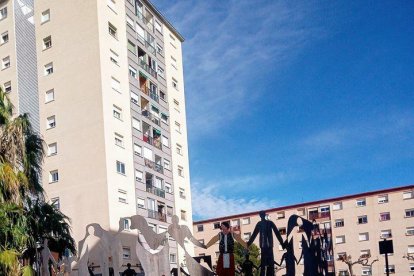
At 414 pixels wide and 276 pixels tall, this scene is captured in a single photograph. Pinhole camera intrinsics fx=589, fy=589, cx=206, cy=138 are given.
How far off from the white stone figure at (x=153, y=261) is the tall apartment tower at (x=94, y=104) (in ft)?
75.1

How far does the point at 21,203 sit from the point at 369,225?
1903 inches

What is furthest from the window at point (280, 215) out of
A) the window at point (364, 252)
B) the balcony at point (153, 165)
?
the balcony at point (153, 165)

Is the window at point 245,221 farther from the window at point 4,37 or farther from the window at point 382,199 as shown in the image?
the window at point 4,37

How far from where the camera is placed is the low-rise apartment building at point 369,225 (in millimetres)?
58375

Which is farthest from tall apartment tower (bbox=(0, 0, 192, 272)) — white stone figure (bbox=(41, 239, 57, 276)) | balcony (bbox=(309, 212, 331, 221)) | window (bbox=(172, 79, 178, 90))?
balcony (bbox=(309, 212, 331, 221))

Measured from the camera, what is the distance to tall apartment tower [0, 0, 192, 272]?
1400 inches

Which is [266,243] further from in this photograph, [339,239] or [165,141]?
[339,239]

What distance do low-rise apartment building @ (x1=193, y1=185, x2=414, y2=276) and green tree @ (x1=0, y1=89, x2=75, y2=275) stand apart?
40543 mm

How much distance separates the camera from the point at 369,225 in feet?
198

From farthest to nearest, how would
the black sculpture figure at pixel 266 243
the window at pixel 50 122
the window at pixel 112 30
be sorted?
the window at pixel 112 30, the window at pixel 50 122, the black sculpture figure at pixel 266 243

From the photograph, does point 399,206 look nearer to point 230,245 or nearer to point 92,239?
point 92,239

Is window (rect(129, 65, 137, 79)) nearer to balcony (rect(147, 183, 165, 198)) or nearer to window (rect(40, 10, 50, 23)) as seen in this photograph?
window (rect(40, 10, 50, 23))

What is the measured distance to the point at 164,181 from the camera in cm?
4206

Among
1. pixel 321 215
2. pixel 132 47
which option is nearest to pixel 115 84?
pixel 132 47
